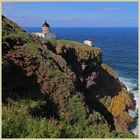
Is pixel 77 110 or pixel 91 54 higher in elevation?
pixel 91 54

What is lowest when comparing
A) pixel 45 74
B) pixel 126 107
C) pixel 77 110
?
pixel 126 107

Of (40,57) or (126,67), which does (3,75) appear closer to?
(40,57)

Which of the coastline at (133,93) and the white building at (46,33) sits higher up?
the white building at (46,33)

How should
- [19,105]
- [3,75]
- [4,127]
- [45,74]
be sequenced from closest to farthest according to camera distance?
[4,127] < [19,105] < [3,75] < [45,74]

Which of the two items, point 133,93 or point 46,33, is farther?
point 46,33

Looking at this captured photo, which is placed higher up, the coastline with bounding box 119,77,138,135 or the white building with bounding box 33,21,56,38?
the white building with bounding box 33,21,56,38

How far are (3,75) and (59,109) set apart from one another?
2.59 metres

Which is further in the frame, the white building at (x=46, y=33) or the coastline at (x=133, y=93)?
the white building at (x=46, y=33)

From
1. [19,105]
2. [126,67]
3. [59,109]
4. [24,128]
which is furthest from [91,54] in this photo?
[126,67]

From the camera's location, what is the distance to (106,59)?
87.2 meters

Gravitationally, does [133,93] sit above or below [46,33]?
below

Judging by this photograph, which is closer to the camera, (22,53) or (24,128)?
(24,128)

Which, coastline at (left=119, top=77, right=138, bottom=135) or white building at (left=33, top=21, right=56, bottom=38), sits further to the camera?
white building at (left=33, top=21, right=56, bottom=38)

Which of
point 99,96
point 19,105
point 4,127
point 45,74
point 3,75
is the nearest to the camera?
point 4,127
